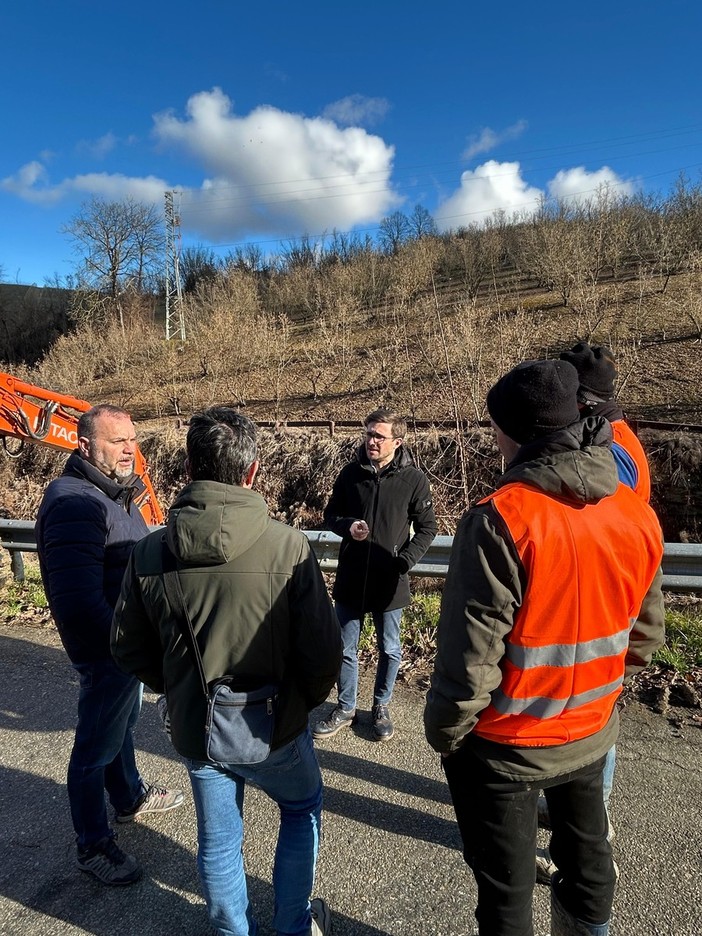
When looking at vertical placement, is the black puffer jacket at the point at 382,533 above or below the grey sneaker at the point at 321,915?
above

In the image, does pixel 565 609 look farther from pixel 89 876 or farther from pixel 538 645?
pixel 89 876

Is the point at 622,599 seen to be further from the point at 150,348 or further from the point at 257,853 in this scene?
the point at 150,348

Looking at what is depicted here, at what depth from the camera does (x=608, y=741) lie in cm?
176

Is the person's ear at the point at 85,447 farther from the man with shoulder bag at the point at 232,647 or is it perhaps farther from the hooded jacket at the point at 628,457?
the hooded jacket at the point at 628,457

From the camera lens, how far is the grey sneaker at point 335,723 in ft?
10.8

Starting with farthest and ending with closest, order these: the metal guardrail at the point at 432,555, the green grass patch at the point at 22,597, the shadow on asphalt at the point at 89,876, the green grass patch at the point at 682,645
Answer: the green grass patch at the point at 22,597
the metal guardrail at the point at 432,555
the green grass patch at the point at 682,645
the shadow on asphalt at the point at 89,876

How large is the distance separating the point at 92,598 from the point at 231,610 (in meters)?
0.94

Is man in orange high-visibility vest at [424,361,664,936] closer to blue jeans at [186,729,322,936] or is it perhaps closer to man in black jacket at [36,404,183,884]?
blue jeans at [186,729,322,936]

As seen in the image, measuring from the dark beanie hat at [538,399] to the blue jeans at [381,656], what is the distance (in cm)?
202

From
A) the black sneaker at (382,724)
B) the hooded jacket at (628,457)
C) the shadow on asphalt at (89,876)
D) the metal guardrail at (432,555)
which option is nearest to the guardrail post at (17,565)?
the metal guardrail at (432,555)

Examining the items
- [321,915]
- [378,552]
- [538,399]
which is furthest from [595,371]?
[321,915]

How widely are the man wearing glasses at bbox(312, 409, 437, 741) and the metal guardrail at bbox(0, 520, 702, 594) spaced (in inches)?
26.9

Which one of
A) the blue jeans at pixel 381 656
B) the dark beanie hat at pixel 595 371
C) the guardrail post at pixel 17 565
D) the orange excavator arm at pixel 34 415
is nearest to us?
the dark beanie hat at pixel 595 371

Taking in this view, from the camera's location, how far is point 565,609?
1.54 metres
